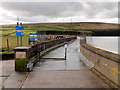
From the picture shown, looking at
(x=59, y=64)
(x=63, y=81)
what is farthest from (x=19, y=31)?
(x=63, y=81)

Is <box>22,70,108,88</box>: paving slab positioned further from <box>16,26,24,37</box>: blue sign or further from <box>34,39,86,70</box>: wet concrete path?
<box>16,26,24,37</box>: blue sign

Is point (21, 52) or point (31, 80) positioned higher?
point (21, 52)

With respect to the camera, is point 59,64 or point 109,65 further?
point 59,64

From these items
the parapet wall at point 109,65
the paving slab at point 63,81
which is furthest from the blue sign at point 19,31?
the parapet wall at point 109,65

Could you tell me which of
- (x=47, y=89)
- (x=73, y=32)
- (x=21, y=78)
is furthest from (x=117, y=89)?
(x=73, y=32)

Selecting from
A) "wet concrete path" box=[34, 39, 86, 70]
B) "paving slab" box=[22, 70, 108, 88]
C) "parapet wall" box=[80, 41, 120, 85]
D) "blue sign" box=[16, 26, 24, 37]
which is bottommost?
"paving slab" box=[22, 70, 108, 88]

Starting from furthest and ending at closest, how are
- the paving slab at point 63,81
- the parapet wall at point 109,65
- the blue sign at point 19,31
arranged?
1. the blue sign at point 19,31
2. the paving slab at point 63,81
3. the parapet wall at point 109,65

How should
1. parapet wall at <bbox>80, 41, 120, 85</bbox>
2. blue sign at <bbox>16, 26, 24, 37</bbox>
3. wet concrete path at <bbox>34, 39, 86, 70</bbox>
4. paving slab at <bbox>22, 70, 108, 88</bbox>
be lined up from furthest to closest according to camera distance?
blue sign at <bbox>16, 26, 24, 37</bbox> < wet concrete path at <bbox>34, 39, 86, 70</bbox> < paving slab at <bbox>22, 70, 108, 88</bbox> < parapet wall at <bbox>80, 41, 120, 85</bbox>

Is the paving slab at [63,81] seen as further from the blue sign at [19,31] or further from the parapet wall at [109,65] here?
the blue sign at [19,31]

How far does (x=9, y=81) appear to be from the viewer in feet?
18.8

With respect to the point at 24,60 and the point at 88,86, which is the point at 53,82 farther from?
the point at 24,60

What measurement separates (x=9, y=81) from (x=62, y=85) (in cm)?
201

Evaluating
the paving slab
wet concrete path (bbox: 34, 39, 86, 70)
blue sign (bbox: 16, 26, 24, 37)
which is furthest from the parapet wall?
blue sign (bbox: 16, 26, 24, 37)

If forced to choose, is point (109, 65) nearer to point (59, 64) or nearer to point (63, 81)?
point (63, 81)
